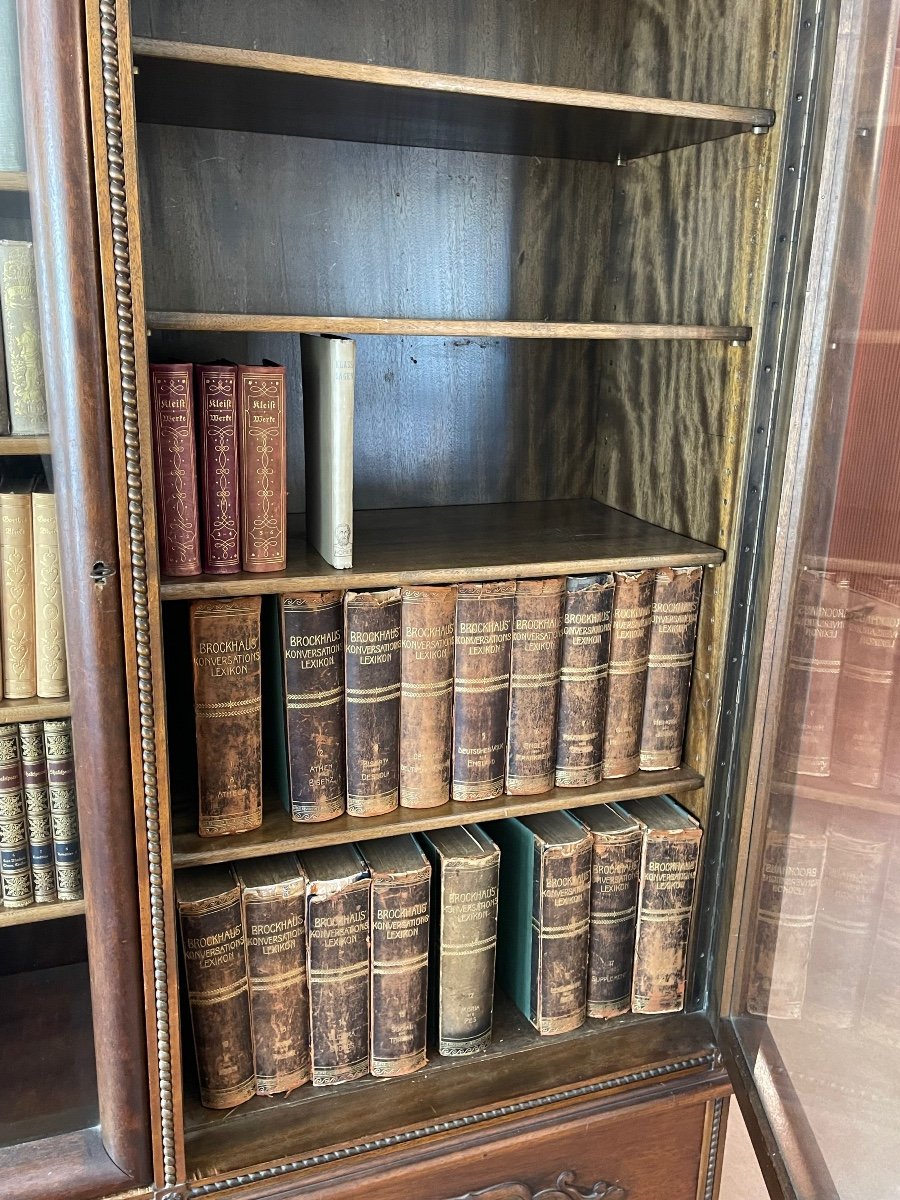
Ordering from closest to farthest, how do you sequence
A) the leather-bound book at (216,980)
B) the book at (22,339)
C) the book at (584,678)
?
1. the book at (22,339)
2. the leather-bound book at (216,980)
3. the book at (584,678)

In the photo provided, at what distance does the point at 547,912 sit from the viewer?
1.29 m

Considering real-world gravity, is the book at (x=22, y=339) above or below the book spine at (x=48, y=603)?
above

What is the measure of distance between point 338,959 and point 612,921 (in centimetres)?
38

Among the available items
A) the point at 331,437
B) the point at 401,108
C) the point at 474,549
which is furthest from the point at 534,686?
the point at 401,108

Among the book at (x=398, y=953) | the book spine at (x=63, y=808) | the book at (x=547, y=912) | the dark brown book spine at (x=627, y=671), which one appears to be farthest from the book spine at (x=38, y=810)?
the dark brown book spine at (x=627, y=671)

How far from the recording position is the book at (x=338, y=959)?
1.18m

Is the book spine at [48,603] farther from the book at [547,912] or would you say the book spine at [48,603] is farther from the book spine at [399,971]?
the book at [547,912]

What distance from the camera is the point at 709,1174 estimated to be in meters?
1.36

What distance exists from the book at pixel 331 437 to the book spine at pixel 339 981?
414 mm

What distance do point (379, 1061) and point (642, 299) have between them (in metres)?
1.08

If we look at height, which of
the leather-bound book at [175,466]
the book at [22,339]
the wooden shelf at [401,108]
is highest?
the wooden shelf at [401,108]

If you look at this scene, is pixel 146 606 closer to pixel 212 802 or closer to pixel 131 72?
pixel 212 802

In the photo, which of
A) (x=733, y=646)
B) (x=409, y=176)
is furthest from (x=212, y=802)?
(x=409, y=176)

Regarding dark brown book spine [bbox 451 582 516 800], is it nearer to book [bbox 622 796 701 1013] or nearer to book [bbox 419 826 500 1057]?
book [bbox 419 826 500 1057]
